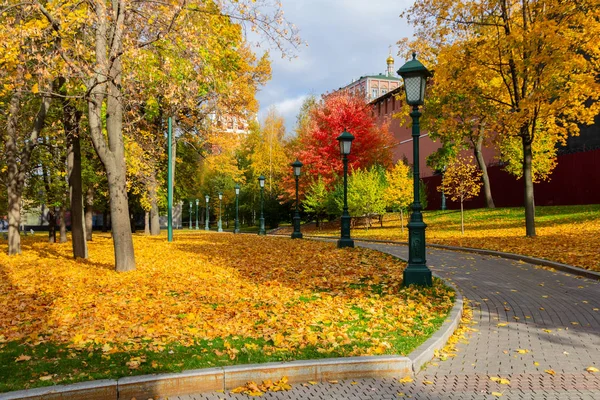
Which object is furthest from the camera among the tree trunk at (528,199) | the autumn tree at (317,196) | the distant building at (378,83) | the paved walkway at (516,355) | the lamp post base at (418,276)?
the distant building at (378,83)

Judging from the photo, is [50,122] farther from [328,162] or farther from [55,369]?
[328,162]

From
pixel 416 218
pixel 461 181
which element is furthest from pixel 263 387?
pixel 461 181

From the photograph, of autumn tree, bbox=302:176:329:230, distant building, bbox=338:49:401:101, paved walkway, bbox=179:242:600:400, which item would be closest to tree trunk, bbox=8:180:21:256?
paved walkway, bbox=179:242:600:400

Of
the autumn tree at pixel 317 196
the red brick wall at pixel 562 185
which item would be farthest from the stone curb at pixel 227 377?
the autumn tree at pixel 317 196

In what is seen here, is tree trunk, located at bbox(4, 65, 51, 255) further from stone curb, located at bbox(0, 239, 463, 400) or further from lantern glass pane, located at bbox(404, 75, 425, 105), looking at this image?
stone curb, located at bbox(0, 239, 463, 400)

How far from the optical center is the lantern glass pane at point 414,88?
30.1 ft

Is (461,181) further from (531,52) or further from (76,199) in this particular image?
(76,199)

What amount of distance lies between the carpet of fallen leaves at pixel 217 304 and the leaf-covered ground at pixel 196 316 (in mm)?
19

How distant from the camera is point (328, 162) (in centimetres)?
3597

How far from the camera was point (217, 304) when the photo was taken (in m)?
7.70

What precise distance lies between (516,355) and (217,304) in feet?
14.3

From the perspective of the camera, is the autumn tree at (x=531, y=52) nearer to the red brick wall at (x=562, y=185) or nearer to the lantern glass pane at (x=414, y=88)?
the lantern glass pane at (x=414, y=88)

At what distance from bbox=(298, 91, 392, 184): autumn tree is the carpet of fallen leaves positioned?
75.0 ft

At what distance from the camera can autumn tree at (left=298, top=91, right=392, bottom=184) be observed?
3562 cm
